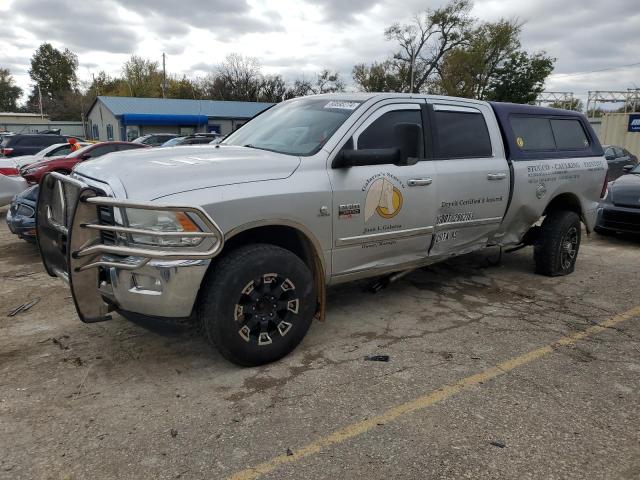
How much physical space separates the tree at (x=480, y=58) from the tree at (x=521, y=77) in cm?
99

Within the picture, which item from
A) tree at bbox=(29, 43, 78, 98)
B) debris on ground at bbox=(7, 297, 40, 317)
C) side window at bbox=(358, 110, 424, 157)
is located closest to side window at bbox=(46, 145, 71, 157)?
debris on ground at bbox=(7, 297, 40, 317)

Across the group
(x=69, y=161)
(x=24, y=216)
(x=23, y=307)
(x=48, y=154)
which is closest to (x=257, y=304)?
(x=23, y=307)

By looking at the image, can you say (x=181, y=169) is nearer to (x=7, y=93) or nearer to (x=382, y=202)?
(x=382, y=202)

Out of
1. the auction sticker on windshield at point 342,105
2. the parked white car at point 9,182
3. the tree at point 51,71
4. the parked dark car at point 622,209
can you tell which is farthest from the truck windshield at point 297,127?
the tree at point 51,71

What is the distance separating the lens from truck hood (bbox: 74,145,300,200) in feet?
9.85

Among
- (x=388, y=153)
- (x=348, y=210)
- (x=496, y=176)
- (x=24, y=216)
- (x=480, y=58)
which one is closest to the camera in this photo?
(x=388, y=153)

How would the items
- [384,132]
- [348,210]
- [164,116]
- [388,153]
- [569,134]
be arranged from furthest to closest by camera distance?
[164,116]
[569,134]
[384,132]
[348,210]
[388,153]

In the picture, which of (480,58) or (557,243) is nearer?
(557,243)

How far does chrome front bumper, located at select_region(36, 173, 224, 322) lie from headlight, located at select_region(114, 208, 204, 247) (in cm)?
3

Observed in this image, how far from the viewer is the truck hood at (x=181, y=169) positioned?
3.00m

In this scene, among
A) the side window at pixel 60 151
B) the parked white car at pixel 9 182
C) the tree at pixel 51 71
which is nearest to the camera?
the parked white car at pixel 9 182

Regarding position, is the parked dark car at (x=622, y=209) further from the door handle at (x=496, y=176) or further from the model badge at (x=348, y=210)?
the model badge at (x=348, y=210)

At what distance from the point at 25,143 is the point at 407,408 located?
63.5ft

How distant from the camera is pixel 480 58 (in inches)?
1800
